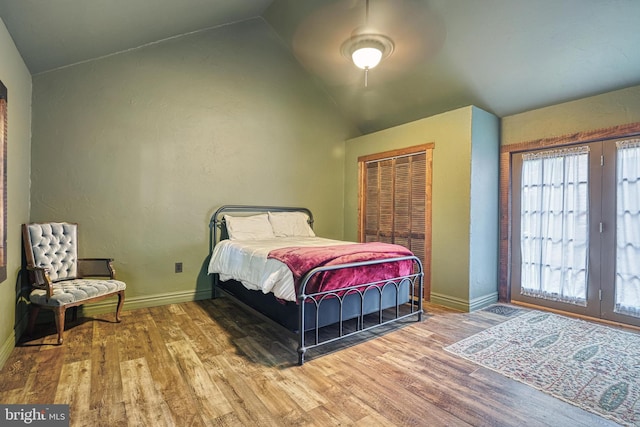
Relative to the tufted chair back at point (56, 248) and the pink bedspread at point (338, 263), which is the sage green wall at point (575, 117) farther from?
the tufted chair back at point (56, 248)

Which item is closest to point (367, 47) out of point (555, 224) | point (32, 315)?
point (555, 224)

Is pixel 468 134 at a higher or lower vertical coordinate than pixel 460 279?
higher

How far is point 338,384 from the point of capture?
6.71 ft

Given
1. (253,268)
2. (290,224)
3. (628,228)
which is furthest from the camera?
(290,224)

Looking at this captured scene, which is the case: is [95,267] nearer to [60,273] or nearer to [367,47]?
[60,273]

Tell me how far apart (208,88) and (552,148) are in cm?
420

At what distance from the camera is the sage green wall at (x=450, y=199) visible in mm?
3629

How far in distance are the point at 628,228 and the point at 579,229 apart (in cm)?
38

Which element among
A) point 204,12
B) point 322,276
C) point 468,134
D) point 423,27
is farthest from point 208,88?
point 468,134

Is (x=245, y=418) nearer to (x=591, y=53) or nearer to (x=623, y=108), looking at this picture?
(x=591, y=53)

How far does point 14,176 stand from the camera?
8.29 feet

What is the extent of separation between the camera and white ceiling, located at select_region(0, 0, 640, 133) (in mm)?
2557

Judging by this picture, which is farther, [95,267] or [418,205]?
[418,205]

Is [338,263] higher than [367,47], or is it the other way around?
[367,47]
